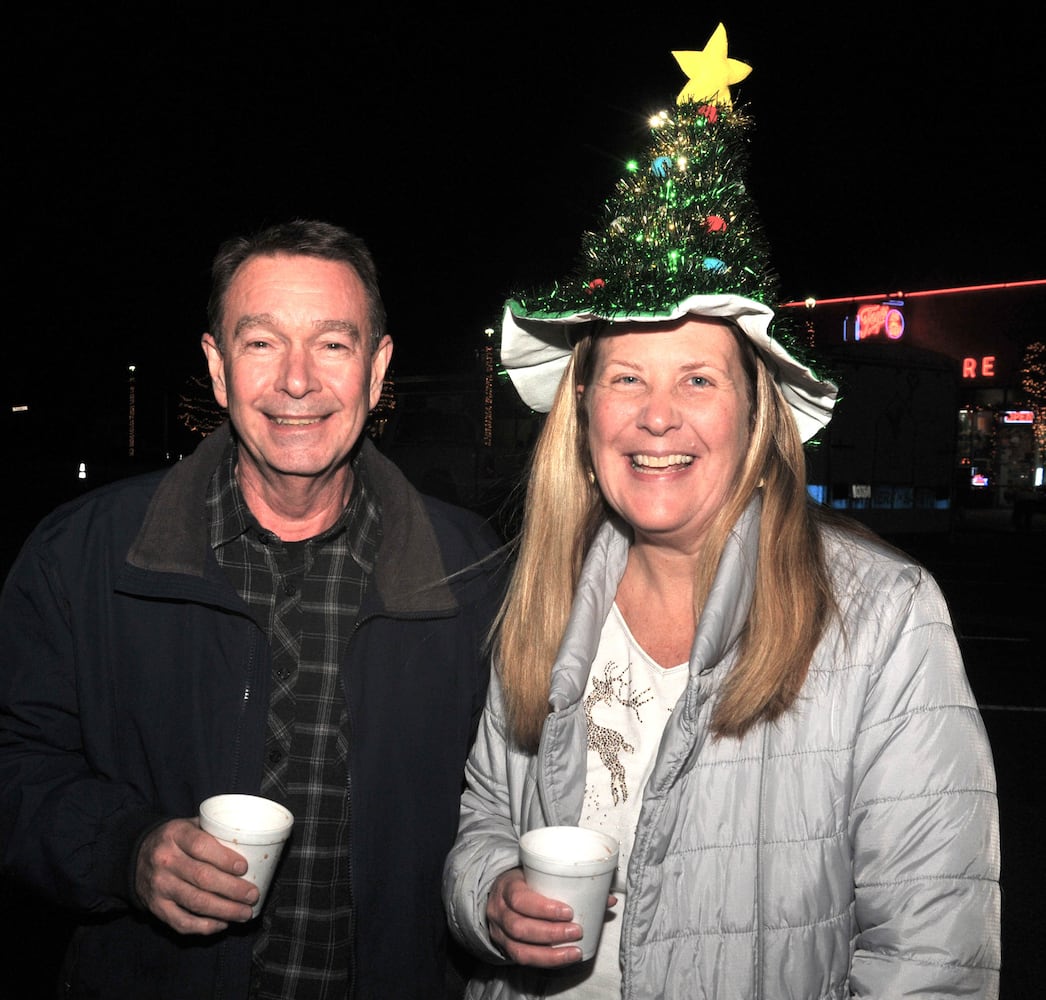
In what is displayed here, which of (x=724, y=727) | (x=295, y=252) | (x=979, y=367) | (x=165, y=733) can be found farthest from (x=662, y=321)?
(x=979, y=367)

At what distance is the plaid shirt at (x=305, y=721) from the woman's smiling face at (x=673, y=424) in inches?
32.2

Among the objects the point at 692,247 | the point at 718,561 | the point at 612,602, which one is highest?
the point at 692,247

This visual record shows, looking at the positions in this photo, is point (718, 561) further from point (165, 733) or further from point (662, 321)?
point (165, 733)

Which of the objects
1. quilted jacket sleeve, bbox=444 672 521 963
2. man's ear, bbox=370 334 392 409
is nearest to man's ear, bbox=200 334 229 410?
man's ear, bbox=370 334 392 409

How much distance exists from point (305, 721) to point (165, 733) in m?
0.34

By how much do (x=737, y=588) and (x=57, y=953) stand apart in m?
3.63

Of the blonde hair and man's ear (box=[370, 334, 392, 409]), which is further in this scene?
man's ear (box=[370, 334, 392, 409])

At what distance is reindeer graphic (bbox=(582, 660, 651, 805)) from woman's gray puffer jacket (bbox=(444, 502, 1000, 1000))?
0.22 metres

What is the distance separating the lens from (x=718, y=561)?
7.70 ft

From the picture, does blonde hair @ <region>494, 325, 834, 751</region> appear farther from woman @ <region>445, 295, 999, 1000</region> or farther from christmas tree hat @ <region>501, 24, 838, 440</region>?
christmas tree hat @ <region>501, 24, 838, 440</region>

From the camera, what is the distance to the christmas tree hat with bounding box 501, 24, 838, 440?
2.23 m

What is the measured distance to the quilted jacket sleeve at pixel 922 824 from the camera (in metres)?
1.82

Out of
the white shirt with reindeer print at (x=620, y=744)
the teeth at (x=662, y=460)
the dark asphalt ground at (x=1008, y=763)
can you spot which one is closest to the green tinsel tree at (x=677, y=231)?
the teeth at (x=662, y=460)

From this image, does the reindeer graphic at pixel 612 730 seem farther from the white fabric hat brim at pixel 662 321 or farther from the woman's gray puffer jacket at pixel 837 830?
the white fabric hat brim at pixel 662 321
